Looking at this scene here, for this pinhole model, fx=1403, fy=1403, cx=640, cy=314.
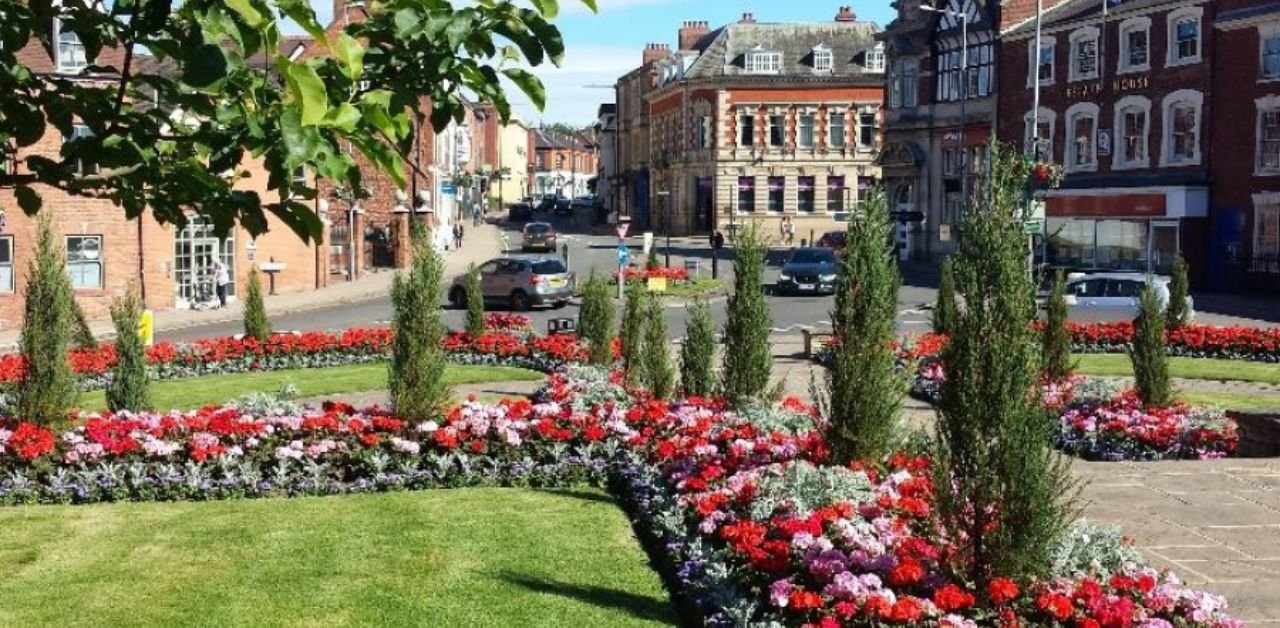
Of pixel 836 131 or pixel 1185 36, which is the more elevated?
pixel 1185 36

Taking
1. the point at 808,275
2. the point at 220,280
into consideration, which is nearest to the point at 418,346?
the point at 220,280

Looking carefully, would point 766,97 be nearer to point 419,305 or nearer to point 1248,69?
point 1248,69

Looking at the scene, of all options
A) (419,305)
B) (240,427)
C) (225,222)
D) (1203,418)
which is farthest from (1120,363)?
(225,222)

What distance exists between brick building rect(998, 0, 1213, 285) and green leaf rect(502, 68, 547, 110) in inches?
1479

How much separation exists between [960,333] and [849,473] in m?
3.09

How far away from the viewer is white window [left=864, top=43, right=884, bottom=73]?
77.2 metres

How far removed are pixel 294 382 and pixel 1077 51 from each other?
112ft

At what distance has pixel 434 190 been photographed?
220ft

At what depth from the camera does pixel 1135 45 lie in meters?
46.2

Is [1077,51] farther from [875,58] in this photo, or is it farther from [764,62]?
[764,62]

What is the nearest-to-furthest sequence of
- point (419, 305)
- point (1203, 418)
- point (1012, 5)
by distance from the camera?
point (419, 305) < point (1203, 418) < point (1012, 5)

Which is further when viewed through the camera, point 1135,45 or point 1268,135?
point 1135,45

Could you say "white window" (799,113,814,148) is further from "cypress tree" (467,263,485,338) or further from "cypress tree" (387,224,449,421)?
"cypress tree" (387,224,449,421)

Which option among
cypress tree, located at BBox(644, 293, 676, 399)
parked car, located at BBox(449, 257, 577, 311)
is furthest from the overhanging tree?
parked car, located at BBox(449, 257, 577, 311)
